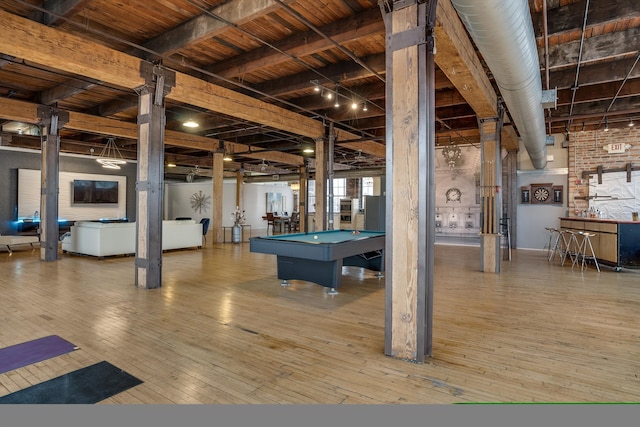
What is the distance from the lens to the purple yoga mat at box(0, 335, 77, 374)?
271 cm

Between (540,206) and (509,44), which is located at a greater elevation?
(509,44)

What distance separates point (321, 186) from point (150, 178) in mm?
4486

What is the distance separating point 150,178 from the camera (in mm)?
5340

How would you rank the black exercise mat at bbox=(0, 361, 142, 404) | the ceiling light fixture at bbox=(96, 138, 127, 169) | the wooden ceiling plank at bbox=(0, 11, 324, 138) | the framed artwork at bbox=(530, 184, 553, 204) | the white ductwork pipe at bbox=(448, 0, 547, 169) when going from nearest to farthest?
the black exercise mat at bbox=(0, 361, 142, 404)
the white ductwork pipe at bbox=(448, 0, 547, 169)
the wooden ceiling plank at bbox=(0, 11, 324, 138)
the ceiling light fixture at bbox=(96, 138, 127, 169)
the framed artwork at bbox=(530, 184, 553, 204)

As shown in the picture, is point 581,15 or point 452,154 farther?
point 452,154

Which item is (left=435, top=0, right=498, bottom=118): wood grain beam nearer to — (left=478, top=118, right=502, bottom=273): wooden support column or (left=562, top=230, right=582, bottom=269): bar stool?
(left=478, top=118, right=502, bottom=273): wooden support column

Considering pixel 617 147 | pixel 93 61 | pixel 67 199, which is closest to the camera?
pixel 93 61

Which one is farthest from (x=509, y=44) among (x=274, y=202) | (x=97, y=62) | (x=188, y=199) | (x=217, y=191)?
(x=188, y=199)

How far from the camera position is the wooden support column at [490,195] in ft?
22.7

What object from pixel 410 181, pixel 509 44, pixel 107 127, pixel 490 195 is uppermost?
pixel 107 127

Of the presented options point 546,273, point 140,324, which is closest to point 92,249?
point 140,324

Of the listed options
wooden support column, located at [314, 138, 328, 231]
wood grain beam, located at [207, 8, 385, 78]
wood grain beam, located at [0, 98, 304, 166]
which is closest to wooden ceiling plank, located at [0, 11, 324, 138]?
wood grain beam, located at [207, 8, 385, 78]

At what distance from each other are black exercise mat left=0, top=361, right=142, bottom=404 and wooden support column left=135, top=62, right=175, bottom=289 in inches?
113

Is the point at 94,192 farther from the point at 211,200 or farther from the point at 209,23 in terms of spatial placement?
the point at 209,23
